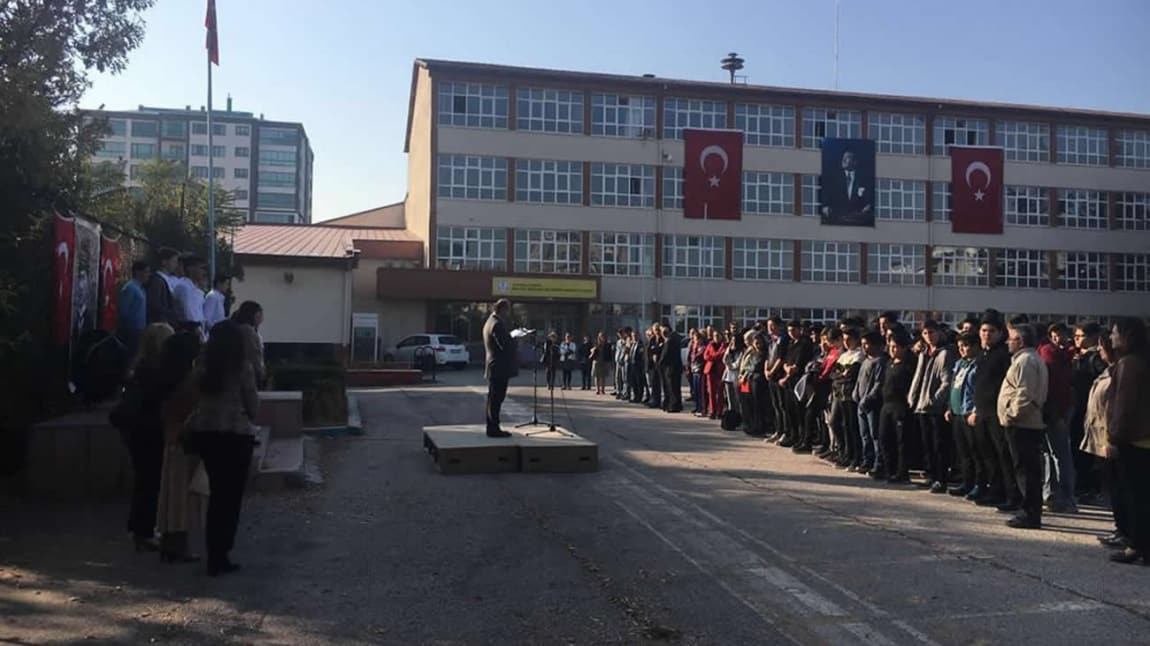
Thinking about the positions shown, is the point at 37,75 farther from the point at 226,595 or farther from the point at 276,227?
the point at 276,227


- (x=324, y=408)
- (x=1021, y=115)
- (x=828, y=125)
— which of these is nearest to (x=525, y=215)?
(x=828, y=125)

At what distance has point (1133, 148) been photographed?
58.9 meters

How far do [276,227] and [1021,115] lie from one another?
4440 centimetres

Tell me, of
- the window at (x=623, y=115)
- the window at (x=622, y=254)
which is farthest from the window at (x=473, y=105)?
the window at (x=622, y=254)

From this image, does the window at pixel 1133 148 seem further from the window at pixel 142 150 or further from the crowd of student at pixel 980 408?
the window at pixel 142 150

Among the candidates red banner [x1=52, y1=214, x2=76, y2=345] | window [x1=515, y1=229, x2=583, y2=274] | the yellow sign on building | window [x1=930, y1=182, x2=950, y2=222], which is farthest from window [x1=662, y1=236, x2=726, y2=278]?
red banner [x1=52, y1=214, x2=76, y2=345]

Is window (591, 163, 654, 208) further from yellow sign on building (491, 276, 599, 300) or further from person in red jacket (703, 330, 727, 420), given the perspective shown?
person in red jacket (703, 330, 727, 420)

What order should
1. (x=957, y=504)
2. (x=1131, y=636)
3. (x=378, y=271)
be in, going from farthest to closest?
(x=378, y=271)
(x=957, y=504)
(x=1131, y=636)

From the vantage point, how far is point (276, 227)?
170 feet

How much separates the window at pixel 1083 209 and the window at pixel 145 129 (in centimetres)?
11107

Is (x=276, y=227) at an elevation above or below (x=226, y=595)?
above

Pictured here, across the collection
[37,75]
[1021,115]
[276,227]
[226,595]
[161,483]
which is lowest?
[226,595]

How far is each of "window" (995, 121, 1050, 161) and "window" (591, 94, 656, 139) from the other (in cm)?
2178

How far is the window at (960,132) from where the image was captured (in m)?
55.9
